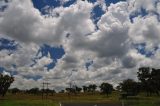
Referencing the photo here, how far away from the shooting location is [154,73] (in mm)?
147000

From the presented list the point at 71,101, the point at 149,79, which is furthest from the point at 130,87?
the point at 71,101

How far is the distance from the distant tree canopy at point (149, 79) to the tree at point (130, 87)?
12.3ft

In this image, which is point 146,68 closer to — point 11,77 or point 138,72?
point 138,72

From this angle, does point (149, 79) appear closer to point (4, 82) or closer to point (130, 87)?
point (130, 87)

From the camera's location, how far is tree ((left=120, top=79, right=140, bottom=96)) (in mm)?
150250

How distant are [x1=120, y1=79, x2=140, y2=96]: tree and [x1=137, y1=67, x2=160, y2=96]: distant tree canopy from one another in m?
3.74

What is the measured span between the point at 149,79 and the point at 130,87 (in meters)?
10.1

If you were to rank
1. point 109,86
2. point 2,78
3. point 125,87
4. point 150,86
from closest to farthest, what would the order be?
1. point 2,78
2. point 150,86
3. point 125,87
4. point 109,86

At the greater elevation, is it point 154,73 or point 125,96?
point 154,73

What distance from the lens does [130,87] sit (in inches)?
5974

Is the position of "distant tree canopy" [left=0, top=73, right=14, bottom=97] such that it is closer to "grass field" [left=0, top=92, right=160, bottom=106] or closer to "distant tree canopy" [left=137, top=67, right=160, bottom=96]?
"grass field" [left=0, top=92, right=160, bottom=106]

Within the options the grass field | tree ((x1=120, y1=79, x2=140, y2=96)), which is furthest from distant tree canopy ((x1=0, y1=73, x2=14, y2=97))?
tree ((x1=120, y1=79, x2=140, y2=96))

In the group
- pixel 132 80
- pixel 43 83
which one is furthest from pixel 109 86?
pixel 43 83

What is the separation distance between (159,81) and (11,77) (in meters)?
63.8
